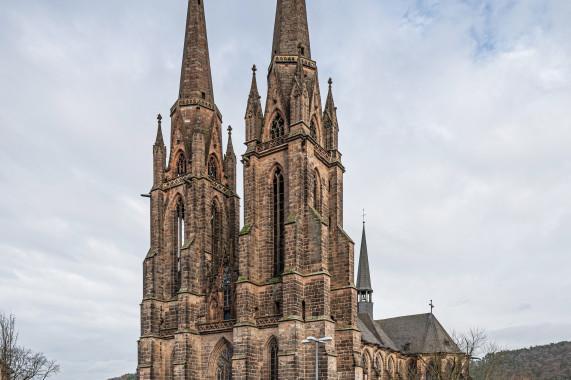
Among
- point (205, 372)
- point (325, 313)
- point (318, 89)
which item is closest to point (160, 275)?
point (205, 372)

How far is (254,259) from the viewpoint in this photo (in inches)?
1480

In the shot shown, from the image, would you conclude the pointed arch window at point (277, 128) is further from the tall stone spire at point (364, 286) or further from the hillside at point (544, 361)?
the hillside at point (544, 361)

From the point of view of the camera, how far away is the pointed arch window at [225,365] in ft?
126

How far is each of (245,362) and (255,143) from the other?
1481cm

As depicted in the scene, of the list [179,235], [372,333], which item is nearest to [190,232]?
[179,235]

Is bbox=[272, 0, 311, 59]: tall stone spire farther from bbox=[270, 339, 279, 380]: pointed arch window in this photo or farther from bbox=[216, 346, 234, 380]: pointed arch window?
bbox=[216, 346, 234, 380]: pointed arch window

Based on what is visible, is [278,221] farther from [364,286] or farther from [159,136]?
[364,286]

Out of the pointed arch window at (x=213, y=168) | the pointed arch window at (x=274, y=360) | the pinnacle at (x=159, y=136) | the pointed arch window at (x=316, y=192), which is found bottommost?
the pointed arch window at (x=274, y=360)

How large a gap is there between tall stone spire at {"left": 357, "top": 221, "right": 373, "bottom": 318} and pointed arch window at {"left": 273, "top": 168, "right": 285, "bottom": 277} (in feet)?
85.4

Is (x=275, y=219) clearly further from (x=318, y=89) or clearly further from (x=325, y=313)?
(x=318, y=89)

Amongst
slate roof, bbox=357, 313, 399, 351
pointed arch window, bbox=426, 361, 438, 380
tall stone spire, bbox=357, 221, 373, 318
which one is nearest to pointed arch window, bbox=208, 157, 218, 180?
slate roof, bbox=357, 313, 399, 351

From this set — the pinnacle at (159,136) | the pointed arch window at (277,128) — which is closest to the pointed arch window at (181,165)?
the pinnacle at (159,136)

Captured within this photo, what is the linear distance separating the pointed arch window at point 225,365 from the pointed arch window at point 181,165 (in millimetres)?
14552

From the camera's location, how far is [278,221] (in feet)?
126
